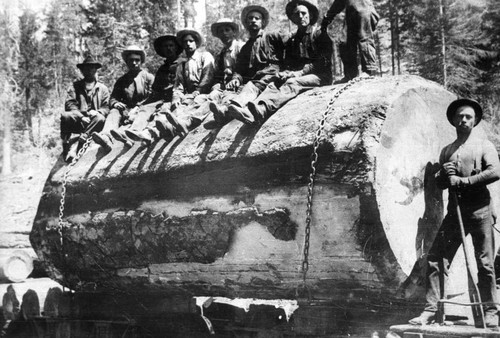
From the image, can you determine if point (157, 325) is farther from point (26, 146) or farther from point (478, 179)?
point (26, 146)

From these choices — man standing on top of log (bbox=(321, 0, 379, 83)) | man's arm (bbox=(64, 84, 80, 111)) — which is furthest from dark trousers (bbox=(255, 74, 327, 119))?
man's arm (bbox=(64, 84, 80, 111))

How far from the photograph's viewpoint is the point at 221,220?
5215 mm

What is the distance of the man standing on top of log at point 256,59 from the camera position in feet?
20.2

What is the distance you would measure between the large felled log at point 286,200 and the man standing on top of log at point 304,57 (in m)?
0.36

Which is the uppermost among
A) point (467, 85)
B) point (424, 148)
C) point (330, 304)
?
point (467, 85)

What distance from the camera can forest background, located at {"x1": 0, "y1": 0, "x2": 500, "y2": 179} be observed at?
72.8 feet

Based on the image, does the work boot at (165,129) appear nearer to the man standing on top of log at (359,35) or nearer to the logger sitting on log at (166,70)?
the man standing on top of log at (359,35)

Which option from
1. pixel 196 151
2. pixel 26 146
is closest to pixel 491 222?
pixel 196 151

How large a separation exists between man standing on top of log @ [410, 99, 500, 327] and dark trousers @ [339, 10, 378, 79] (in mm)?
1909

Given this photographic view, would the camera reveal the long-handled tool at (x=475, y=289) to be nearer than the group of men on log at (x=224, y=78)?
Yes

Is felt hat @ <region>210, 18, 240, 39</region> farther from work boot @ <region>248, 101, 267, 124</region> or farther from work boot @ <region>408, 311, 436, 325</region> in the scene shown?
work boot @ <region>408, 311, 436, 325</region>

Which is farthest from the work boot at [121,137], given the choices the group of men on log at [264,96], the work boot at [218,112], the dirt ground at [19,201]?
the dirt ground at [19,201]

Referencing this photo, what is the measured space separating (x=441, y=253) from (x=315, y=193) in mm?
1170

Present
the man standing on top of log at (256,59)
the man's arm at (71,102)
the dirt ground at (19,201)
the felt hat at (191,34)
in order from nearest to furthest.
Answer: the man standing on top of log at (256,59) → the felt hat at (191,34) → the man's arm at (71,102) → the dirt ground at (19,201)
